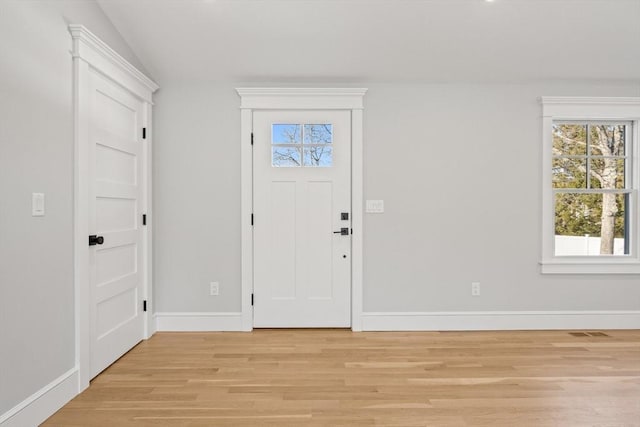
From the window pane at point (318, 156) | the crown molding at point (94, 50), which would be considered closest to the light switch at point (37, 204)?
the crown molding at point (94, 50)

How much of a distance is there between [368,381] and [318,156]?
203 centimetres

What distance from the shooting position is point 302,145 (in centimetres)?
378

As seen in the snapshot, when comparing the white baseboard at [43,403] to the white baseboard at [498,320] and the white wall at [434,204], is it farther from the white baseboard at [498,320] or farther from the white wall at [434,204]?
the white baseboard at [498,320]

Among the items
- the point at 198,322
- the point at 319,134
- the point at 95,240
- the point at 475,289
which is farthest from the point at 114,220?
the point at 475,289

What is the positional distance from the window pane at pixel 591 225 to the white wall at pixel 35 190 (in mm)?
4144

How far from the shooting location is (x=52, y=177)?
91.7 inches

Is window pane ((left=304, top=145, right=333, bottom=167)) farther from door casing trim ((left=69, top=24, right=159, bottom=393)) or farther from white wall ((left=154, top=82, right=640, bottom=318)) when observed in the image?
door casing trim ((left=69, top=24, right=159, bottom=393))

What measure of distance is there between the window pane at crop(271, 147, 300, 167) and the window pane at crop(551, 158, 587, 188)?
2.51 metres

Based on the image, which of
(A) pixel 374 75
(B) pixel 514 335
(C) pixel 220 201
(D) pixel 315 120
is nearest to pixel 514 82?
(A) pixel 374 75

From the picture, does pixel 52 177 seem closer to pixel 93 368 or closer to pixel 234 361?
pixel 93 368

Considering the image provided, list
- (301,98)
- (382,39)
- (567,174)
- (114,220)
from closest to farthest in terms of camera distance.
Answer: (114,220)
(382,39)
(301,98)
(567,174)

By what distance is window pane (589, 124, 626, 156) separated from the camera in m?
3.90

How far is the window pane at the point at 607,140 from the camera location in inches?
154

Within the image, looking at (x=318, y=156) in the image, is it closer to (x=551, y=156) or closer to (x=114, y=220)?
(x=114, y=220)
